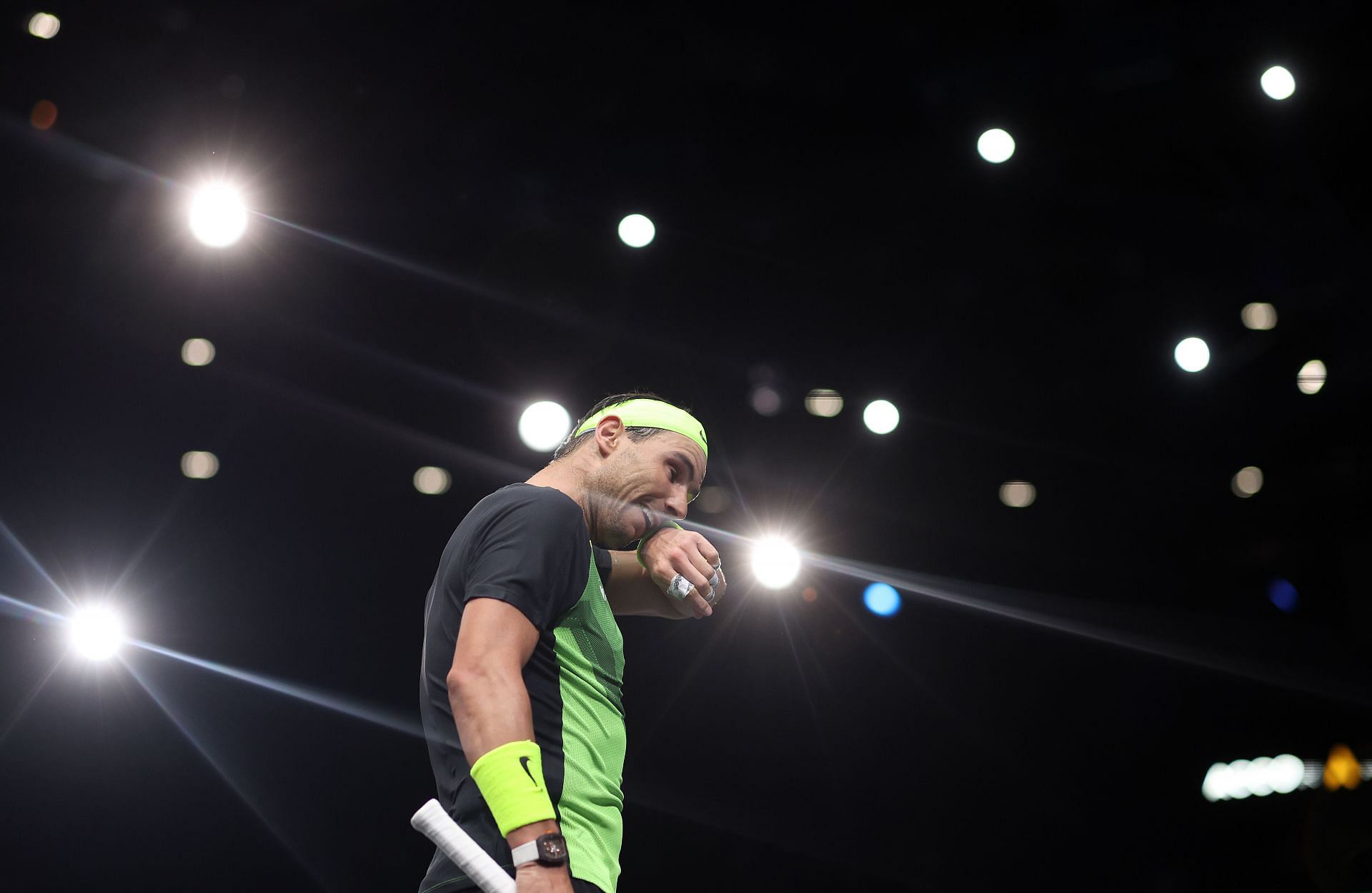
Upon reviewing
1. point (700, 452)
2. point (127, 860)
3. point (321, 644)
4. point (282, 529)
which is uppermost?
point (282, 529)

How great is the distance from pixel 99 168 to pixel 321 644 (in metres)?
2.33

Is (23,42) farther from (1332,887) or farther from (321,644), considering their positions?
(1332,887)

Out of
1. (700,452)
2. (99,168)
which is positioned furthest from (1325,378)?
(99,168)

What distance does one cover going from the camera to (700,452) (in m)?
2.13

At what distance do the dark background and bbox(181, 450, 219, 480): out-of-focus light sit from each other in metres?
0.05

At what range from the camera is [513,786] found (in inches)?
58.3

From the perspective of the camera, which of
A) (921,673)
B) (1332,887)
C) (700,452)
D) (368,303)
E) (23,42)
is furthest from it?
(1332,887)

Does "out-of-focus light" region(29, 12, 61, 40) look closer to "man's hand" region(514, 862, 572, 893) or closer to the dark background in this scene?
the dark background

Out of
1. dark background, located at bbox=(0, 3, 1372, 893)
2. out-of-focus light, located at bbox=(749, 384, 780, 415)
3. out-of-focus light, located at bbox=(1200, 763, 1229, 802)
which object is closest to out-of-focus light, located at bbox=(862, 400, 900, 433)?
dark background, located at bbox=(0, 3, 1372, 893)

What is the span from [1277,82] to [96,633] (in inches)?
225

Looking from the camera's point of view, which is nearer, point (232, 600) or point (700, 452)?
point (700, 452)

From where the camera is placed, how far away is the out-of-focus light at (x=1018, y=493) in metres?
5.92

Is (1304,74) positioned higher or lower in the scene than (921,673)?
higher

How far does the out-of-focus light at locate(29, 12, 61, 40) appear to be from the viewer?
160 inches
